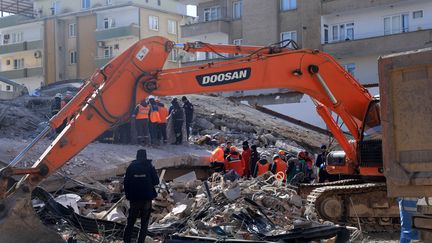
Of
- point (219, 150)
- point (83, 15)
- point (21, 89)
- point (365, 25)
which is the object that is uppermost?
point (83, 15)

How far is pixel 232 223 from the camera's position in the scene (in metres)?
11.7

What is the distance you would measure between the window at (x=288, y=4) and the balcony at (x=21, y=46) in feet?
87.7

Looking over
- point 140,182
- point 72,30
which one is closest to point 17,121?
point 140,182

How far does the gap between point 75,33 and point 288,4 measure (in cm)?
2352

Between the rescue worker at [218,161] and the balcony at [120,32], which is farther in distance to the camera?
the balcony at [120,32]

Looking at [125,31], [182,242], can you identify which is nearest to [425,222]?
[182,242]

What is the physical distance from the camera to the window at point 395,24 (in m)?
36.2

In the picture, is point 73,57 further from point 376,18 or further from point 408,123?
point 408,123

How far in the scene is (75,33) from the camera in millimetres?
57625

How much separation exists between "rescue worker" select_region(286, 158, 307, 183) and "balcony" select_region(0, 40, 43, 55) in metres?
45.9

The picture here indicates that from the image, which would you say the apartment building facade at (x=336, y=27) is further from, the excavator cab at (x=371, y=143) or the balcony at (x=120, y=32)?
the excavator cab at (x=371, y=143)

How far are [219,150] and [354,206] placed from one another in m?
5.70

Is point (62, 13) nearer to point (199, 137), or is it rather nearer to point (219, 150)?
point (199, 137)

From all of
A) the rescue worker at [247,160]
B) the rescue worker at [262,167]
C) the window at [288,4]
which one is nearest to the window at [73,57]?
the window at [288,4]
